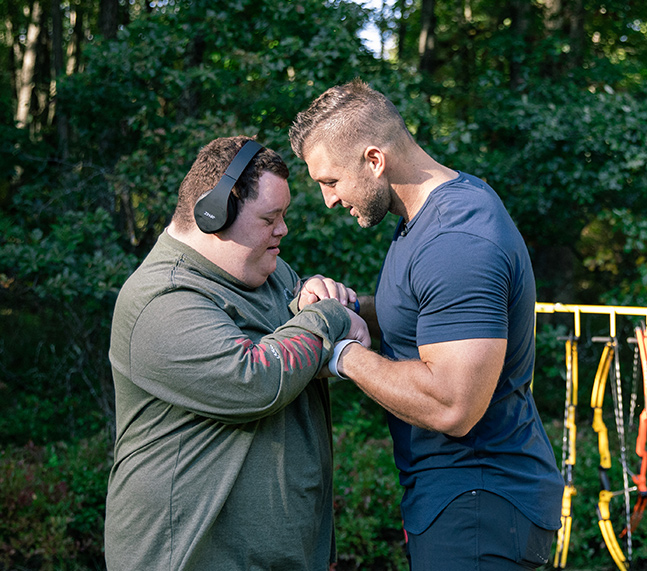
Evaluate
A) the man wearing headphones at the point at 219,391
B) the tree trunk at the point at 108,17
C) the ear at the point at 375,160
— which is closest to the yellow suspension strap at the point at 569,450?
the man wearing headphones at the point at 219,391

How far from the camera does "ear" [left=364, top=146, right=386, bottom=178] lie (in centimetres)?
204

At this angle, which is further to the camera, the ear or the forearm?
the ear

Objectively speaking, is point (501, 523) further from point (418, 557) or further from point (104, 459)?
point (104, 459)

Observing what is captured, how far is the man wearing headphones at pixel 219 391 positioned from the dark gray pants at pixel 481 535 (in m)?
0.43

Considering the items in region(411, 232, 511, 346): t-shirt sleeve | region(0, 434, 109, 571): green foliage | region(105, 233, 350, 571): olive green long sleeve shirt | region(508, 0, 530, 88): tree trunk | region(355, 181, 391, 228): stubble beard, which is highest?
region(508, 0, 530, 88): tree trunk

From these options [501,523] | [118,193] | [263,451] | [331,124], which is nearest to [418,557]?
[501,523]

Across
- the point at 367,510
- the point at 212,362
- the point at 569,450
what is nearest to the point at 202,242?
the point at 212,362

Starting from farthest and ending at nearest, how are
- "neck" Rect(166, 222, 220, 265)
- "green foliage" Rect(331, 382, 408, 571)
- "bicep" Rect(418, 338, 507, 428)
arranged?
"green foliage" Rect(331, 382, 408, 571) < "neck" Rect(166, 222, 220, 265) < "bicep" Rect(418, 338, 507, 428)

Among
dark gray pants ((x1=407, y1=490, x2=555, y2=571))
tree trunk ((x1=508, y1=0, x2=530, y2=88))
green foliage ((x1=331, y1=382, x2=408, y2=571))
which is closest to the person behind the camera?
dark gray pants ((x1=407, y1=490, x2=555, y2=571))

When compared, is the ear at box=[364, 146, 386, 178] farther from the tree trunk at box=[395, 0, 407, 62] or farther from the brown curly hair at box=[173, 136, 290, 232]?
Answer: the tree trunk at box=[395, 0, 407, 62]

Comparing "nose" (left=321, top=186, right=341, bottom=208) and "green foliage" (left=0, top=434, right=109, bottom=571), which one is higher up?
"nose" (left=321, top=186, right=341, bottom=208)

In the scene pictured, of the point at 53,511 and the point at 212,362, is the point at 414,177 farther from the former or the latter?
the point at 53,511

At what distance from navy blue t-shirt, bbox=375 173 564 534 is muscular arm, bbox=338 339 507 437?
0.13 ft

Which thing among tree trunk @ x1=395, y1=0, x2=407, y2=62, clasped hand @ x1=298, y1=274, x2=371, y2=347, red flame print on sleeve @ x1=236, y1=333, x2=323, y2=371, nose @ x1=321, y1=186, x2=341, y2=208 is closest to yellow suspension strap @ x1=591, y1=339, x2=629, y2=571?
clasped hand @ x1=298, y1=274, x2=371, y2=347
